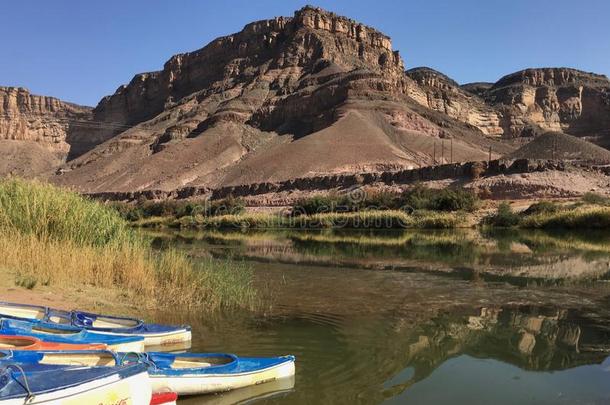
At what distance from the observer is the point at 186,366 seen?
19.0ft

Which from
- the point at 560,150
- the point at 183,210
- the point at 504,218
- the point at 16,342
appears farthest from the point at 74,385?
the point at 560,150

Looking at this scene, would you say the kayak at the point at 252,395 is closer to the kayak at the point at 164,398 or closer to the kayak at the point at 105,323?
the kayak at the point at 164,398

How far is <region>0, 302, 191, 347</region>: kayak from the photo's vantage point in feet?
23.4

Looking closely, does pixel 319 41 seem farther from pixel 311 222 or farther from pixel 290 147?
pixel 311 222

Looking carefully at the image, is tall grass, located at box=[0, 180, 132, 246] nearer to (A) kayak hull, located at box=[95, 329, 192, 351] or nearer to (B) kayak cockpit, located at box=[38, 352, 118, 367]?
(A) kayak hull, located at box=[95, 329, 192, 351]

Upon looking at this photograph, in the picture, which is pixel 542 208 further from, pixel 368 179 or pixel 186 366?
pixel 186 366

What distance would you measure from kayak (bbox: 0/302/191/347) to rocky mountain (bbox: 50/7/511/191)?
67.1 meters

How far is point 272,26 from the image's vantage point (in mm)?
133250

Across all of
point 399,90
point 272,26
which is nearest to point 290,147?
point 399,90

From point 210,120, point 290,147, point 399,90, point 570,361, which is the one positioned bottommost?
point 570,361

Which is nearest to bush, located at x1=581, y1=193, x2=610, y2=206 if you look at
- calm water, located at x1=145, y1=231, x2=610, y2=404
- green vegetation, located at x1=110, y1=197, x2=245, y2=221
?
calm water, located at x1=145, y1=231, x2=610, y2=404

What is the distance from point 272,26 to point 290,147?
58.5 meters

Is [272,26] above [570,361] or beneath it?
above

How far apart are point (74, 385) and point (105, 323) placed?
3975mm
